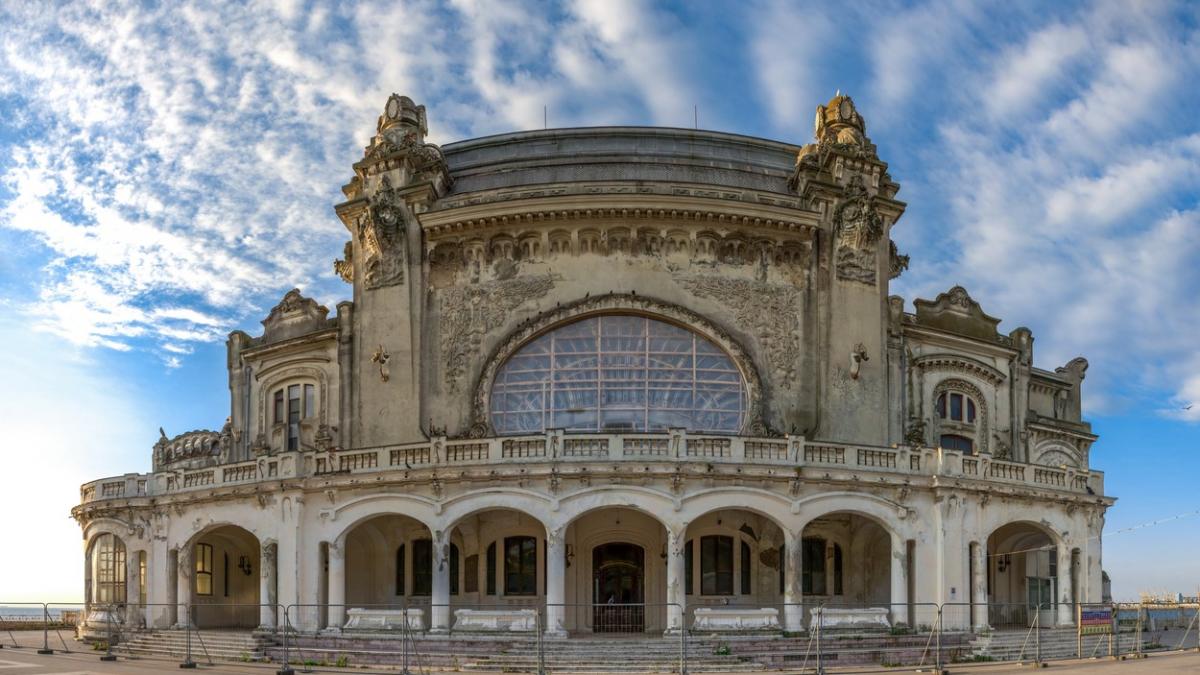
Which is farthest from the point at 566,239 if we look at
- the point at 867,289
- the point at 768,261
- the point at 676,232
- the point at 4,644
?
the point at 4,644

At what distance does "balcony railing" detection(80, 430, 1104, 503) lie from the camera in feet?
105

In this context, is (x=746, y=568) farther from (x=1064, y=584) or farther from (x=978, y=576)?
(x=1064, y=584)

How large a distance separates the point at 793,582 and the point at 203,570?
2187 cm

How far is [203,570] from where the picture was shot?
40.9 metres

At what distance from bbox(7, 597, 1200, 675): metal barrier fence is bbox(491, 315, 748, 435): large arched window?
6077 millimetres

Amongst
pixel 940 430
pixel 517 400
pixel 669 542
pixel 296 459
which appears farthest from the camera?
pixel 940 430

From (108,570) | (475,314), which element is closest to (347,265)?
(475,314)

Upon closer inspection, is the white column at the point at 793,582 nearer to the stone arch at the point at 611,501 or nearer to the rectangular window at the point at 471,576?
the stone arch at the point at 611,501

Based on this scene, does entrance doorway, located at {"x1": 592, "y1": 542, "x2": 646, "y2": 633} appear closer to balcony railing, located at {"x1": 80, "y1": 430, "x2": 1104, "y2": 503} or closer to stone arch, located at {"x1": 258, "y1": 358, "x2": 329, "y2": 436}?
balcony railing, located at {"x1": 80, "y1": 430, "x2": 1104, "y2": 503}

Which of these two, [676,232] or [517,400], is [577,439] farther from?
[676,232]

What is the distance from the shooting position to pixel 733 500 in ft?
104

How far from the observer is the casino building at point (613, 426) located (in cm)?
3234

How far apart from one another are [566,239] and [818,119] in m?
12.9

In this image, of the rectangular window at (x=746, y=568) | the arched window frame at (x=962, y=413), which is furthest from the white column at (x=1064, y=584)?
the rectangular window at (x=746, y=568)
